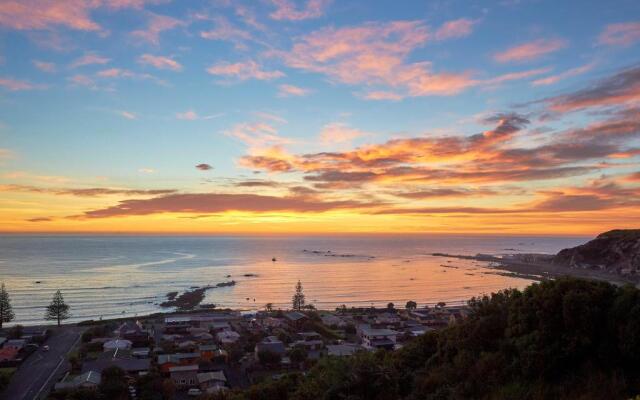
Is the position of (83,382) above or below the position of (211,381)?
above

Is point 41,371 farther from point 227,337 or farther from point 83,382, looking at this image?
point 227,337

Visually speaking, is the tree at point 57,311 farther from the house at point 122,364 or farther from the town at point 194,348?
the house at point 122,364

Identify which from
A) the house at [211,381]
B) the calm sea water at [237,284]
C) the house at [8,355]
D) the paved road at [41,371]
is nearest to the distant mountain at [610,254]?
the calm sea water at [237,284]

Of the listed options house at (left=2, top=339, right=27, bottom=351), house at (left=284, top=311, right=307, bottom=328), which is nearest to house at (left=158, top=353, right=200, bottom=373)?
house at (left=2, top=339, right=27, bottom=351)

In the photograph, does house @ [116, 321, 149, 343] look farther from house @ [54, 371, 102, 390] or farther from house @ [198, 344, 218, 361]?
house @ [54, 371, 102, 390]

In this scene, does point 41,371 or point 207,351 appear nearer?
point 41,371

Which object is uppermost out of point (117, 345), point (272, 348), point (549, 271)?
point (549, 271)

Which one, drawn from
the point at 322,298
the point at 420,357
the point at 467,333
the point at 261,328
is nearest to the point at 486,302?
the point at 467,333

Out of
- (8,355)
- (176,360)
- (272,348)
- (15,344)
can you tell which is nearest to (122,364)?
(176,360)
